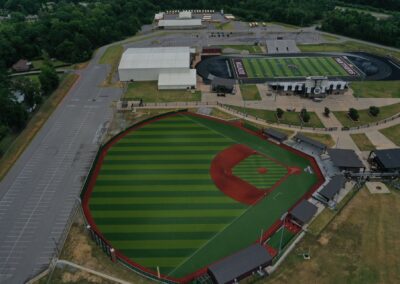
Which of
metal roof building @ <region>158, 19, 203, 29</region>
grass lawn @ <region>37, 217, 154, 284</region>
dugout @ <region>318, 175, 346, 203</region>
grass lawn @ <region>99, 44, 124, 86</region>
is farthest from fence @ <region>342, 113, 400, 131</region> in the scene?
metal roof building @ <region>158, 19, 203, 29</region>

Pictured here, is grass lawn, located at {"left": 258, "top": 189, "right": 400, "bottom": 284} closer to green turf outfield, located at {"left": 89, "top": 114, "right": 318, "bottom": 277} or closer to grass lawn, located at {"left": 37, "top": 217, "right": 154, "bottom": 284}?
green turf outfield, located at {"left": 89, "top": 114, "right": 318, "bottom": 277}

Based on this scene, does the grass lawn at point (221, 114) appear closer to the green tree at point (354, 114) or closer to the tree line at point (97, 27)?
the green tree at point (354, 114)

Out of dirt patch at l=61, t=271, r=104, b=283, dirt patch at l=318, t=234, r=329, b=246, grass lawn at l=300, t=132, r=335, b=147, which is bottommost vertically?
dirt patch at l=61, t=271, r=104, b=283

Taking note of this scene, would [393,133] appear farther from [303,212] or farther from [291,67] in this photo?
[291,67]

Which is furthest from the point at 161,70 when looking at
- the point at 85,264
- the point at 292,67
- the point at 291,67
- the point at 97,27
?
the point at 85,264

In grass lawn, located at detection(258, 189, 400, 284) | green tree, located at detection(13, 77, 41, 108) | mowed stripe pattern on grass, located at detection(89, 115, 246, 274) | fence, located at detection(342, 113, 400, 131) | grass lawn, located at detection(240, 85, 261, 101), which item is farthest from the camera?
grass lawn, located at detection(240, 85, 261, 101)

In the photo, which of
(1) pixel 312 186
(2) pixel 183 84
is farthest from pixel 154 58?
(1) pixel 312 186

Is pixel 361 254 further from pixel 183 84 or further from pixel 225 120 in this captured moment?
pixel 183 84

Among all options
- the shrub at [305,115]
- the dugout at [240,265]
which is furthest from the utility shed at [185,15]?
the dugout at [240,265]
